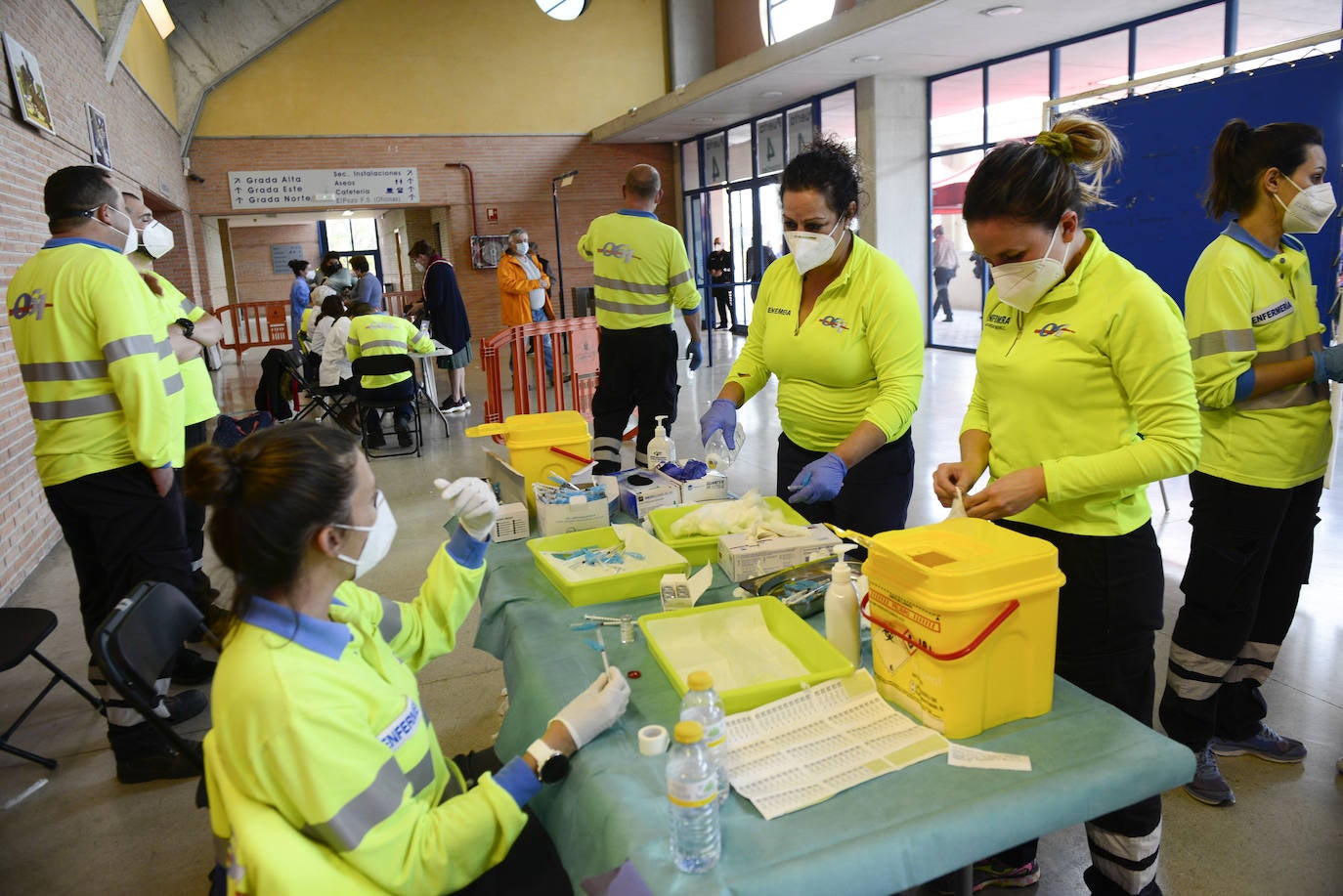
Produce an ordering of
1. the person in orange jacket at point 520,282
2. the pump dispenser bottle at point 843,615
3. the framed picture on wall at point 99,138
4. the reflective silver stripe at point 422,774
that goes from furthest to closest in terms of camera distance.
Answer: the person in orange jacket at point 520,282 < the framed picture on wall at point 99,138 < the pump dispenser bottle at point 843,615 < the reflective silver stripe at point 422,774

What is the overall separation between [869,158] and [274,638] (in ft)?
32.2

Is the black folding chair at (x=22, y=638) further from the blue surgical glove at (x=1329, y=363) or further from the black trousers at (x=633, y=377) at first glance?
the blue surgical glove at (x=1329, y=363)

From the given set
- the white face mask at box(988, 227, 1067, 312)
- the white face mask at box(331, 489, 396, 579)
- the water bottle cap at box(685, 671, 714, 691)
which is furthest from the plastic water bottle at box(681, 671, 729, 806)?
the white face mask at box(988, 227, 1067, 312)

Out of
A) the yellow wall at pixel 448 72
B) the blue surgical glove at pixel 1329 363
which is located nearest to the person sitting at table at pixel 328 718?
the blue surgical glove at pixel 1329 363

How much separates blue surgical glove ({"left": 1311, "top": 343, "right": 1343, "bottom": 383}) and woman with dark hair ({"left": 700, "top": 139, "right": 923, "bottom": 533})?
0.96 metres

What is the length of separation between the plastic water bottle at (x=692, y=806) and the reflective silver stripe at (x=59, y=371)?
2319mm

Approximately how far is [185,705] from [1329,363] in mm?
3620

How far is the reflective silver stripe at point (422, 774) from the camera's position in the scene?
1.31 meters

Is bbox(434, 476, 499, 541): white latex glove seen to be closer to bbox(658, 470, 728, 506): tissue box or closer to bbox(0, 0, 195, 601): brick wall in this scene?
bbox(658, 470, 728, 506): tissue box

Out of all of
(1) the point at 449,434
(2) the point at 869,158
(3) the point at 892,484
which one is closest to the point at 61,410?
(3) the point at 892,484

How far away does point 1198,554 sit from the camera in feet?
7.48

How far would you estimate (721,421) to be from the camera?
2.51 meters

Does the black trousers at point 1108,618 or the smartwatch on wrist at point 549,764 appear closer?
the smartwatch on wrist at point 549,764

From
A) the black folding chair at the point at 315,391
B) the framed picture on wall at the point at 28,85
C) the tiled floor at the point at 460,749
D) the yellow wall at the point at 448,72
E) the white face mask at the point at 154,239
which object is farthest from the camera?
the yellow wall at the point at 448,72
